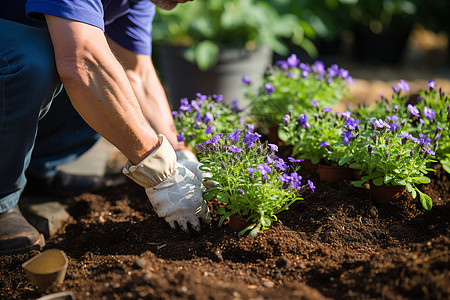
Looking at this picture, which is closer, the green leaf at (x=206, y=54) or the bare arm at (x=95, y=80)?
the bare arm at (x=95, y=80)

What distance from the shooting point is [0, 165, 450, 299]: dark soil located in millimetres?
1479

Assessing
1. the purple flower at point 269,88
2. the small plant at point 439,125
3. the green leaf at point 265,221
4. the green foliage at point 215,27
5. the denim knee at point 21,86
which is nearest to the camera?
the green leaf at point 265,221

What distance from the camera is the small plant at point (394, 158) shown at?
193 cm

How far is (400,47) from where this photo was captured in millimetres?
6242

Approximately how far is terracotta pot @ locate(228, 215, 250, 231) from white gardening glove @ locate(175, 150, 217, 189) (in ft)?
0.98

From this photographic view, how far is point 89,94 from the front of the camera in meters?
1.71

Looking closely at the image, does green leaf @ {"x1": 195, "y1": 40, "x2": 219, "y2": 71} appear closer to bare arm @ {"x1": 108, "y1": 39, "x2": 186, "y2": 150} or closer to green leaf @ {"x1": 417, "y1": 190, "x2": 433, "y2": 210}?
bare arm @ {"x1": 108, "y1": 39, "x2": 186, "y2": 150}

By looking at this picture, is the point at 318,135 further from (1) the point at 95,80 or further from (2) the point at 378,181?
(1) the point at 95,80

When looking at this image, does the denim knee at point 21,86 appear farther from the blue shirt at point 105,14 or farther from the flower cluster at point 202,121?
the flower cluster at point 202,121

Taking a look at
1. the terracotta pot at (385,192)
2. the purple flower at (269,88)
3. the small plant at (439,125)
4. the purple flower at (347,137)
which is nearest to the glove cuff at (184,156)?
the purple flower at (269,88)

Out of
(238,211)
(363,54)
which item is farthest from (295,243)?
(363,54)

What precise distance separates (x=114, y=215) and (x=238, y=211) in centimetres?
85

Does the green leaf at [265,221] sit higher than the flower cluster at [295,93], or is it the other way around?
the flower cluster at [295,93]

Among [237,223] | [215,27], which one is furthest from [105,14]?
[215,27]
